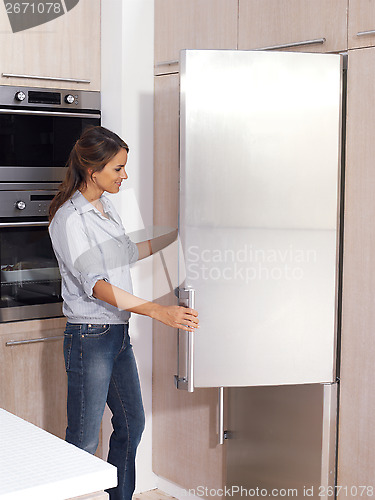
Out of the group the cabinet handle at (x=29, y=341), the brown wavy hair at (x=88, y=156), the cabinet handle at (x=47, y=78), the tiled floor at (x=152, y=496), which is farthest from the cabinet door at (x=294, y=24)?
the tiled floor at (x=152, y=496)

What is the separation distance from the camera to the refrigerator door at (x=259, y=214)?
2.12 m

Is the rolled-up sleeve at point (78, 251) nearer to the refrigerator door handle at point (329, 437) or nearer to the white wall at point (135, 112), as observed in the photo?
the white wall at point (135, 112)

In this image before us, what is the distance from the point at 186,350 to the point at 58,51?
124cm

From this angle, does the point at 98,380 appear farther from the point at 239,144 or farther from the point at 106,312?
the point at 239,144

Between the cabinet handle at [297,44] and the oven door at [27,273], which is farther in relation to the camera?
the oven door at [27,273]

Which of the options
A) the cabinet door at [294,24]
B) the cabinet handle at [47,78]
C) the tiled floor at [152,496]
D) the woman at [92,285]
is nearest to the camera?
the cabinet door at [294,24]

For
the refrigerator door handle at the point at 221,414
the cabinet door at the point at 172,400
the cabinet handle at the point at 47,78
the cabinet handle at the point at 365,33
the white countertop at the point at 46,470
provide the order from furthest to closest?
the cabinet door at the point at 172,400
the cabinet handle at the point at 47,78
the refrigerator door handle at the point at 221,414
the cabinet handle at the point at 365,33
the white countertop at the point at 46,470

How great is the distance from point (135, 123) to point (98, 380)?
3.41 ft

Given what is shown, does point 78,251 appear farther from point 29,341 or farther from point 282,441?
point 282,441

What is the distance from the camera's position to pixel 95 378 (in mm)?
2230

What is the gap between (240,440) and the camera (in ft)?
8.02

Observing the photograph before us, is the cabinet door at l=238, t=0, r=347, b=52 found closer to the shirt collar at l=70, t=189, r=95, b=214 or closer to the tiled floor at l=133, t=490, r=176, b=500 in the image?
the shirt collar at l=70, t=189, r=95, b=214

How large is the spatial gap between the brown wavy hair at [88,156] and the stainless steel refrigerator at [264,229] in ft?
0.82

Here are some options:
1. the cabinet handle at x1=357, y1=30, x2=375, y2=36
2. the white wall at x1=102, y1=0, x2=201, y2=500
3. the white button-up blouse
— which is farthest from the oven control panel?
the cabinet handle at x1=357, y1=30, x2=375, y2=36
